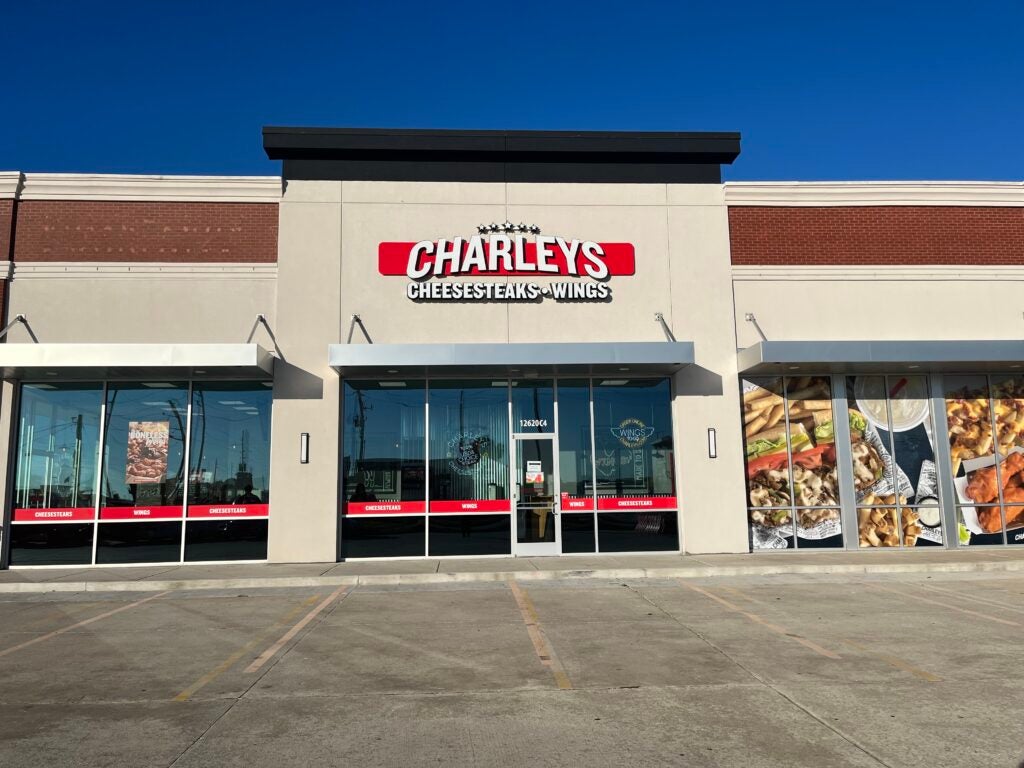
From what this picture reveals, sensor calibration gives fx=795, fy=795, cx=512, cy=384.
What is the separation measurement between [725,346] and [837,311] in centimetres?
248

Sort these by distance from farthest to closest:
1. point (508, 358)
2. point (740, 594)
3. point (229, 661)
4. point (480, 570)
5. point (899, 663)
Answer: point (508, 358)
point (480, 570)
point (740, 594)
point (229, 661)
point (899, 663)

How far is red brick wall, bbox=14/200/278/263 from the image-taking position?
50.9 ft

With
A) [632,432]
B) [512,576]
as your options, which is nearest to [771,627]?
[512,576]

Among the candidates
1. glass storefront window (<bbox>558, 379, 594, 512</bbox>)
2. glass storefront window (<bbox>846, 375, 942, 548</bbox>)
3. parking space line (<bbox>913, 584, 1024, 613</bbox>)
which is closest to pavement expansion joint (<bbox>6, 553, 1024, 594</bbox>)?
parking space line (<bbox>913, 584, 1024, 613</bbox>)

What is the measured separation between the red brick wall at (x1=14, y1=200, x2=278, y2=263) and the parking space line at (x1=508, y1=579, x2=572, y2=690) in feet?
28.7

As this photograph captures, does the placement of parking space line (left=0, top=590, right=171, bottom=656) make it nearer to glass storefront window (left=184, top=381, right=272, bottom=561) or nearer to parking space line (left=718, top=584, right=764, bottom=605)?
glass storefront window (left=184, top=381, right=272, bottom=561)

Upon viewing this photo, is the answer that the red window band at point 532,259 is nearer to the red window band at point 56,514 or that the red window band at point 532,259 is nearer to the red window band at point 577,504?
the red window band at point 577,504

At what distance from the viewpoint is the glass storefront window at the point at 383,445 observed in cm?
1545

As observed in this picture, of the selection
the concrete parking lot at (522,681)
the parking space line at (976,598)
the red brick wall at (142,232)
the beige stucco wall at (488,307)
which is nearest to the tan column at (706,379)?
the beige stucco wall at (488,307)

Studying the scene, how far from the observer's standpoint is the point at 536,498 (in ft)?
51.6

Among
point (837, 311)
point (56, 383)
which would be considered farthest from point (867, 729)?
point (56, 383)

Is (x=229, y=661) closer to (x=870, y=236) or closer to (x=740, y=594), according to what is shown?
(x=740, y=594)

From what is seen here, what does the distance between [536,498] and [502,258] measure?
4.83 meters

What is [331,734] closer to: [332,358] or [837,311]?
[332,358]
